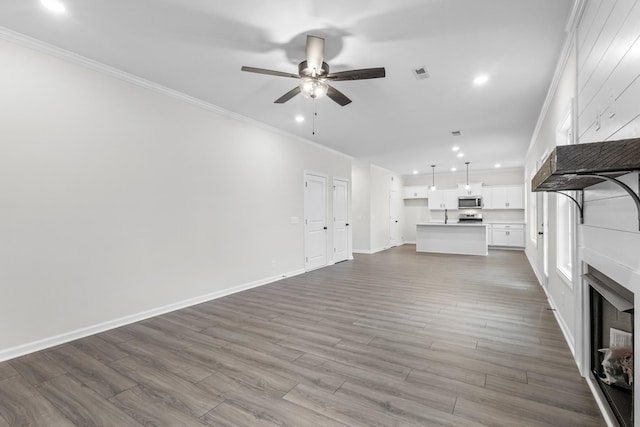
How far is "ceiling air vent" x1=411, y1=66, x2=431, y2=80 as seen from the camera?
3.31 metres

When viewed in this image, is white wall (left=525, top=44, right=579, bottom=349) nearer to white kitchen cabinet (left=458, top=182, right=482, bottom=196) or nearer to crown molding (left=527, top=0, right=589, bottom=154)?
crown molding (left=527, top=0, right=589, bottom=154)

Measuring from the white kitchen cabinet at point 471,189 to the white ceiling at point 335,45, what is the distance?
5.97 metres

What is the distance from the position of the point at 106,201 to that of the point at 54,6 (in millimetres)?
1764

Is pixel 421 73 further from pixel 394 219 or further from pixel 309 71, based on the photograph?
pixel 394 219

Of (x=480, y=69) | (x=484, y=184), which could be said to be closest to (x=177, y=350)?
(x=480, y=69)

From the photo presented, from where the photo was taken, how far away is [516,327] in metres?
3.19

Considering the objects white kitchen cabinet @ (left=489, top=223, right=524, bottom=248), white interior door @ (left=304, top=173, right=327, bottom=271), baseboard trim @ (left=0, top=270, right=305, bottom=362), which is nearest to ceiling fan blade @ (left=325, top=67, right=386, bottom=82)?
baseboard trim @ (left=0, top=270, right=305, bottom=362)

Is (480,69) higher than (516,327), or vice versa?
(480,69)

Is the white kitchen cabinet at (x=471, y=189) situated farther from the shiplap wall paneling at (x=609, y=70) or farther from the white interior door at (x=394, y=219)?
the shiplap wall paneling at (x=609, y=70)

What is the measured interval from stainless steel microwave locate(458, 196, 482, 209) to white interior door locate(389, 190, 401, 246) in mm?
2206

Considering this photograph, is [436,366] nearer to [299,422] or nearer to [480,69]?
[299,422]

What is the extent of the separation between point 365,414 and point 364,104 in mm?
3790

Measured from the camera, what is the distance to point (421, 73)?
11.1 ft

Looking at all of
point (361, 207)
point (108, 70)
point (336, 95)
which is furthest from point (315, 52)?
point (361, 207)
